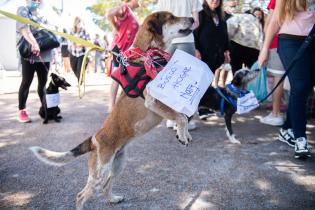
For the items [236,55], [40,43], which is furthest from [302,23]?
[40,43]

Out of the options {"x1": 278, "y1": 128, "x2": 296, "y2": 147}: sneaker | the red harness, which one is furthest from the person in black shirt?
the red harness

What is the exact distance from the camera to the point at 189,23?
2.91 metres

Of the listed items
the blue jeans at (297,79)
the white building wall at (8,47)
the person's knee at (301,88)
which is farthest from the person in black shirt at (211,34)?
the white building wall at (8,47)

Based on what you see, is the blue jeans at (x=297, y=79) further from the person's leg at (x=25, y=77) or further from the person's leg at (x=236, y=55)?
the person's leg at (x=25, y=77)

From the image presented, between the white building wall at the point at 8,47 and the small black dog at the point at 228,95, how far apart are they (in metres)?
15.4

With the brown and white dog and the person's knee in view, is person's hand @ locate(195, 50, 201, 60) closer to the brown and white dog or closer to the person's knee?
the person's knee

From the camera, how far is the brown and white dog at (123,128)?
261cm

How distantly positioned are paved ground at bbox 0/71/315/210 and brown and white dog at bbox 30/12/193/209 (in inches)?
14.5

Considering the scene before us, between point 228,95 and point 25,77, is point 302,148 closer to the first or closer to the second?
point 228,95

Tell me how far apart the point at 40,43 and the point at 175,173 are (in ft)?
10.9

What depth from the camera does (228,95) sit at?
4816 millimetres

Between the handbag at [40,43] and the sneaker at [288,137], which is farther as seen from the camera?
the handbag at [40,43]

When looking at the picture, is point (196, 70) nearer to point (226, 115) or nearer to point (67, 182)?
point (67, 182)

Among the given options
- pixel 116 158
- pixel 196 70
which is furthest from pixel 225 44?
pixel 116 158
